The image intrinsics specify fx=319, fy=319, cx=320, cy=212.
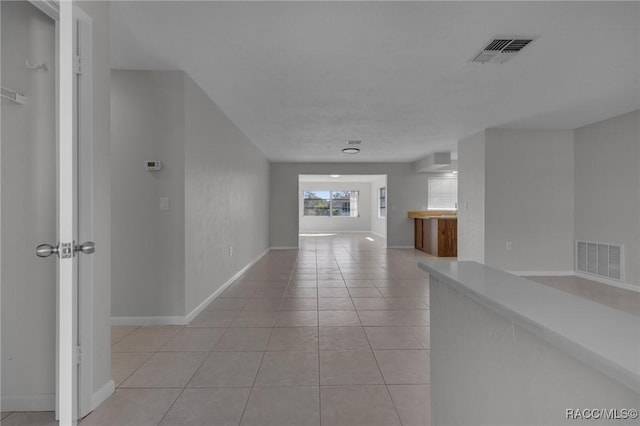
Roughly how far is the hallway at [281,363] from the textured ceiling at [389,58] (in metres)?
2.39

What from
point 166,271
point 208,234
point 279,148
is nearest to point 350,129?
point 279,148

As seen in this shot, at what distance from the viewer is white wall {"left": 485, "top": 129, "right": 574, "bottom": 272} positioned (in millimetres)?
5246

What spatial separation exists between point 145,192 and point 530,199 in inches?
220

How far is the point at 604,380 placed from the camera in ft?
1.83

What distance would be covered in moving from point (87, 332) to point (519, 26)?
3.37m

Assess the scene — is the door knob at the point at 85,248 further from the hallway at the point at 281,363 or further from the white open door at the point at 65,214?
the hallway at the point at 281,363

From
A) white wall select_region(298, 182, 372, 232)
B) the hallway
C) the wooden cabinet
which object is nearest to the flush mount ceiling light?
the wooden cabinet

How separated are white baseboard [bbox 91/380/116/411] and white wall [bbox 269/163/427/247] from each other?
6823 mm

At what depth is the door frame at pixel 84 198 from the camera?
1697 mm

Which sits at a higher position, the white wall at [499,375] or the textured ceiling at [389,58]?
the textured ceiling at [389,58]

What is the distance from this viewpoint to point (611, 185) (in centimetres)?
457

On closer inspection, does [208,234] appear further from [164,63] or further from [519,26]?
[519,26]

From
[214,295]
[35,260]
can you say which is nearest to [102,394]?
[35,260]

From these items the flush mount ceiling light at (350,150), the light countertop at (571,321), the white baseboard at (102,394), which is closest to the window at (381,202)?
the flush mount ceiling light at (350,150)
